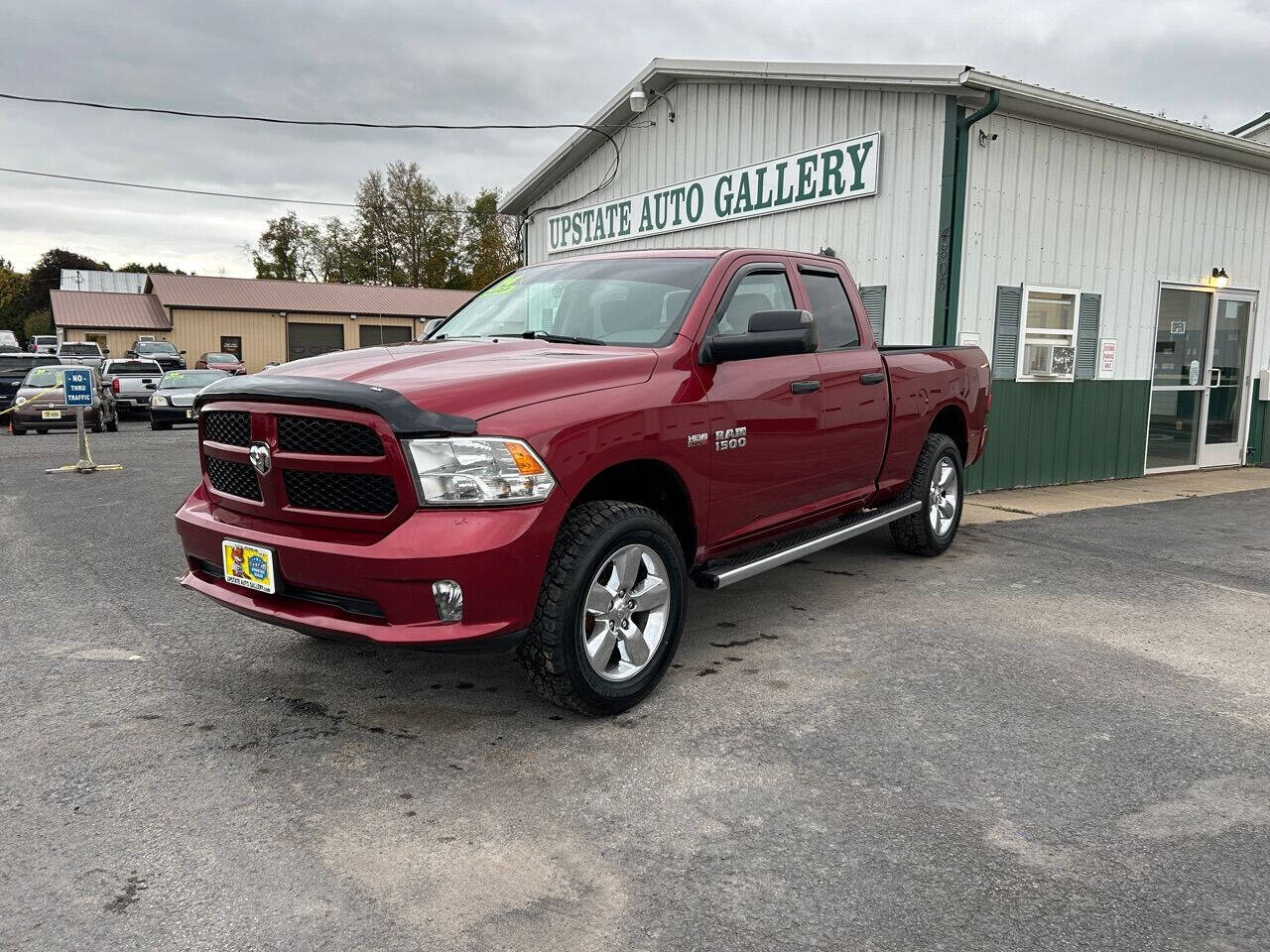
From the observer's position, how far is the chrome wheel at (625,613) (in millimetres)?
3646

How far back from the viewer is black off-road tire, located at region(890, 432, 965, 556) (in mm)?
6340

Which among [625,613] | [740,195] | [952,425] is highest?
[740,195]

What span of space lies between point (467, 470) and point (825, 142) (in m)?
8.21

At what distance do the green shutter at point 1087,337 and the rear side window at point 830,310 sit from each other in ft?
19.4

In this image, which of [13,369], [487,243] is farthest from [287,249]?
[13,369]

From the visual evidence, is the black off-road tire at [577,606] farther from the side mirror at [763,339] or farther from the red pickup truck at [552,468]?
the side mirror at [763,339]

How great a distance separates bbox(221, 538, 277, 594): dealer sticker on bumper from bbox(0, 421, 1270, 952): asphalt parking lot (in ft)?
1.92

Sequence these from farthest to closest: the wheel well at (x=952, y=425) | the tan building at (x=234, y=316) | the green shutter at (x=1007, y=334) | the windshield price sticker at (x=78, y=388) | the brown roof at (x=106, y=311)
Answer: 1. the brown roof at (x=106, y=311)
2. the tan building at (x=234, y=316)
3. the windshield price sticker at (x=78, y=388)
4. the green shutter at (x=1007, y=334)
5. the wheel well at (x=952, y=425)

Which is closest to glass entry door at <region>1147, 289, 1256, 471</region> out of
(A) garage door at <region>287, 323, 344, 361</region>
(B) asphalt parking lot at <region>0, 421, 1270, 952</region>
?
(B) asphalt parking lot at <region>0, 421, 1270, 952</region>

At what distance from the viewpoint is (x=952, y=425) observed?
6.89 meters

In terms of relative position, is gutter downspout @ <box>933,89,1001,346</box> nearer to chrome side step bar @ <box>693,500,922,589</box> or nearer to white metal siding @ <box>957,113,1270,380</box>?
white metal siding @ <box>957,113,1270,380</box>

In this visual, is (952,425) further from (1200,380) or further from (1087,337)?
(1200,380)

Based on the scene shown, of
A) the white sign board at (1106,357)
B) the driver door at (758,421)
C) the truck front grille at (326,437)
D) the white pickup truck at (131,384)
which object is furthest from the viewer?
the white pickup truck at (131,384)

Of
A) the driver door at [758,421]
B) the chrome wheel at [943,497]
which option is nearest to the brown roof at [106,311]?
the chrome wheel at [943,497]
